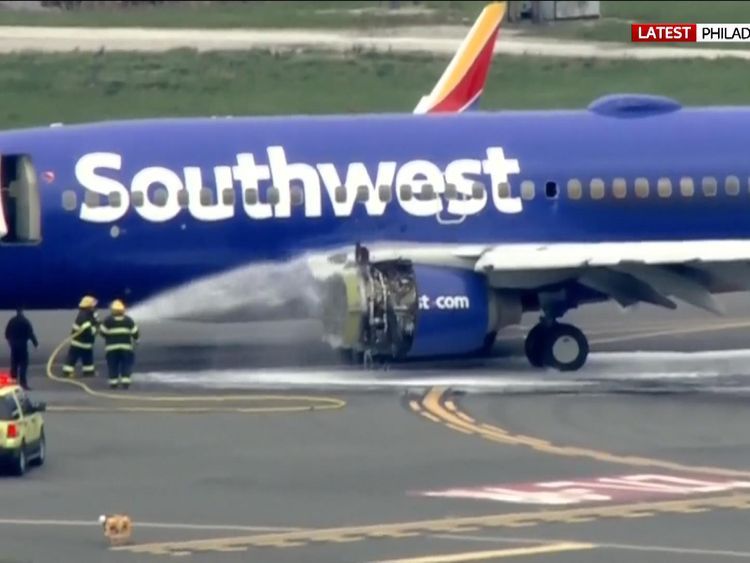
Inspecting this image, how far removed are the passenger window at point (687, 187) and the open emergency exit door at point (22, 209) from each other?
10.8 m

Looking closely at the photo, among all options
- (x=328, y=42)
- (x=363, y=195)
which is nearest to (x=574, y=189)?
(x=363, y=195)

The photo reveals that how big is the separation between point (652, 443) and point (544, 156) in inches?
377

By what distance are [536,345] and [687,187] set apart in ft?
13.0

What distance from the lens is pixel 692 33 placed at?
181 ft

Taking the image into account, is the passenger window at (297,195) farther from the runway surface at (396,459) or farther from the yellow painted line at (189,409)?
the yellow painted line at (189,409)

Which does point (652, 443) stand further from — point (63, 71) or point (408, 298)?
point (63, 71)

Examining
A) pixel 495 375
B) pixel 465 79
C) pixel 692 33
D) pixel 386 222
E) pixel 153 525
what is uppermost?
pixel 692 33

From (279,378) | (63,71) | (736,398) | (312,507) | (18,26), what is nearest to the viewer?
(312,507)

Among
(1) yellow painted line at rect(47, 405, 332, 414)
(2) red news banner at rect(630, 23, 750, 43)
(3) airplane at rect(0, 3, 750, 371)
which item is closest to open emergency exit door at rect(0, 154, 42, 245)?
(3) airplane at rect(0, 3, 750, 371)

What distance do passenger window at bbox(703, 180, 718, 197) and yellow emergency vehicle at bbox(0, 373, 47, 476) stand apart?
14367mm

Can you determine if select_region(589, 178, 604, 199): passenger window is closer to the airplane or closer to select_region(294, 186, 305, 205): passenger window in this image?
the airplane

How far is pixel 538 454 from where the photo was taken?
98.6ft

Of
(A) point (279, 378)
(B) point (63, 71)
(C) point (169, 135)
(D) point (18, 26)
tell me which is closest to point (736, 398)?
(A) point (279, 378)

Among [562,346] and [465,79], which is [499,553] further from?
[465,79]
